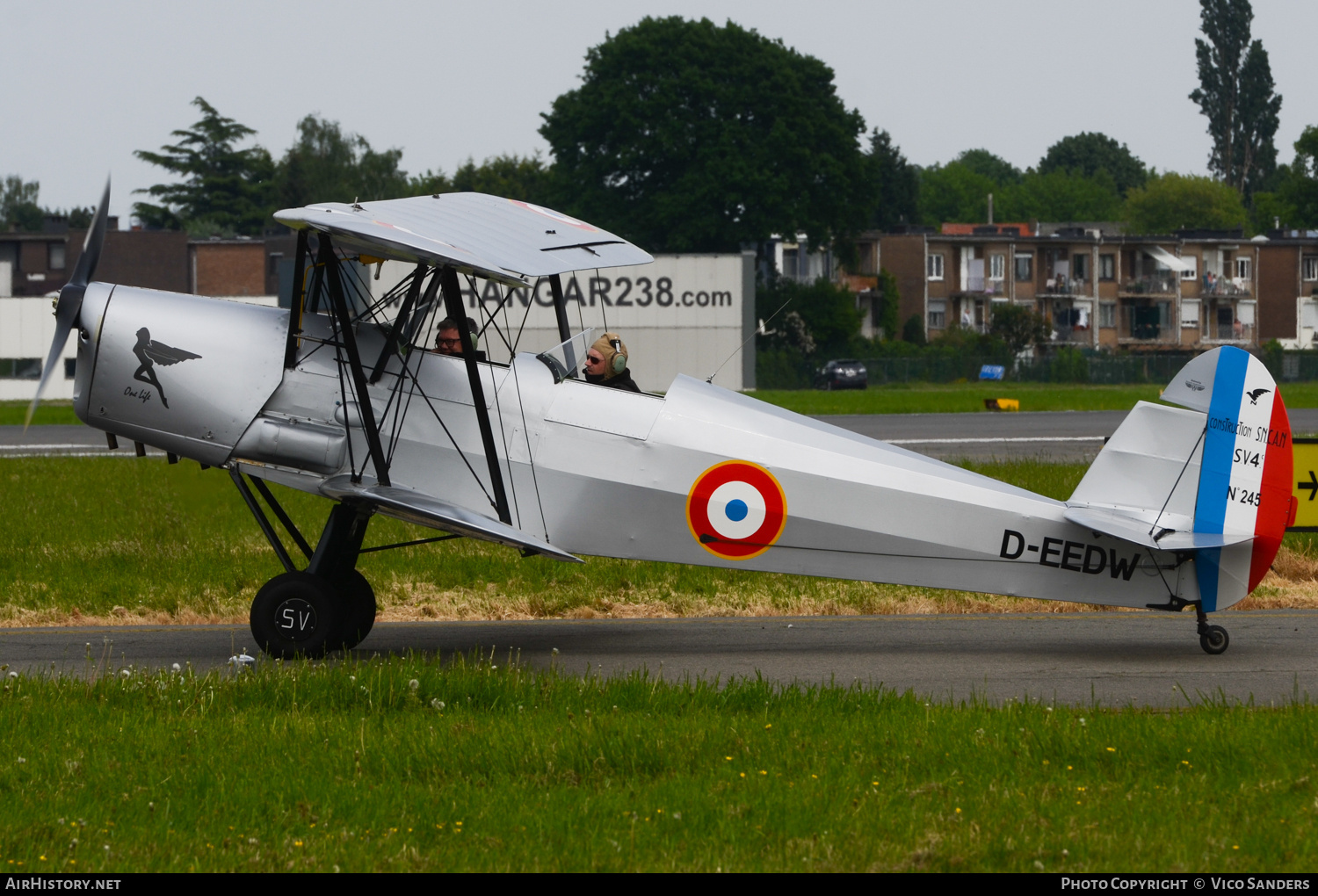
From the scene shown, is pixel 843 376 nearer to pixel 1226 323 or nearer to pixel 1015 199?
pixel 1226 323

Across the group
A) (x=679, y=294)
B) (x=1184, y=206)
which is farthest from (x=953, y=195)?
(x=679, y=294)

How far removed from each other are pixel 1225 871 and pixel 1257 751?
64.8 inches

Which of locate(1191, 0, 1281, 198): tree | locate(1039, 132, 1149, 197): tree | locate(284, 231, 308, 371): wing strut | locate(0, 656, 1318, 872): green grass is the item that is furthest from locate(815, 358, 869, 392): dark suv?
locate(1039, 132, 1149, 197): tree

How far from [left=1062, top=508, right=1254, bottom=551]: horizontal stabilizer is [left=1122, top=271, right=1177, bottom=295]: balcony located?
9646cm

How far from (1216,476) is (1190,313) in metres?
99.5

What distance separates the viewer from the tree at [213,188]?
9712cm

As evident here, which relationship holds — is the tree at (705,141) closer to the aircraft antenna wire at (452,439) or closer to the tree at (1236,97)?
the aircraft antenna wire at (452,439)

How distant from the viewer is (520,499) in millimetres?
9430

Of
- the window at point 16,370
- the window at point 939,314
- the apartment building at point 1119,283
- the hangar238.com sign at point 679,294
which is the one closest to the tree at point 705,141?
the hangar238.com sign at point 679,294

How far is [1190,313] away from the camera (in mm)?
101750

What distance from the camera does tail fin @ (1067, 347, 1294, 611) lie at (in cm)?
906

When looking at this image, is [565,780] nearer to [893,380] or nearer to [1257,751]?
[1257,751]

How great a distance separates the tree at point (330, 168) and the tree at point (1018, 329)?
40851 millimetres

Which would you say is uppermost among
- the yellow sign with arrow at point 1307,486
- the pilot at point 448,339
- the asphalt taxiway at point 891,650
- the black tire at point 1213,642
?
the pilot at point 448,339
